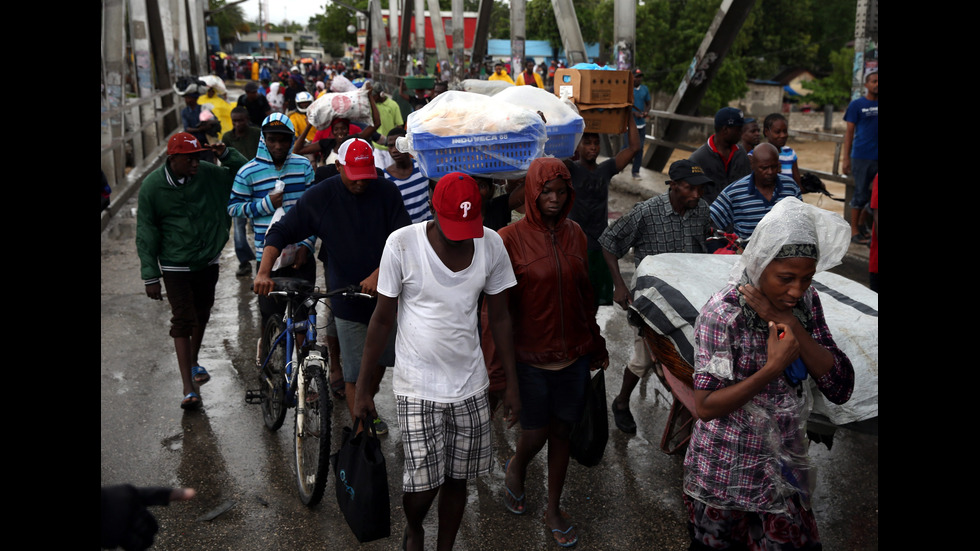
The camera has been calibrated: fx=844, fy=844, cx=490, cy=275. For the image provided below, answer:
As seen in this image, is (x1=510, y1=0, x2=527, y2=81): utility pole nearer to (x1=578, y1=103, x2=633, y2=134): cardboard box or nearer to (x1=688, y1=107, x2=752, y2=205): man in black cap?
(x1=688, y1=107, x2=752, y2=205): man in black cap

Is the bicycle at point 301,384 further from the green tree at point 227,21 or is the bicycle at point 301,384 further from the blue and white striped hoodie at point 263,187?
the green tree at point 227,21

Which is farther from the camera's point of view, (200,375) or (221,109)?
(221,109)

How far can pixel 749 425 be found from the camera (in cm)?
295

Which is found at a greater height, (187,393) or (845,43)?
(845,43)

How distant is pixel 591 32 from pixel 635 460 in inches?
2119

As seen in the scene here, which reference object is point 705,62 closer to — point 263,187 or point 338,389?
point 263,187

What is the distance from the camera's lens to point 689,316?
12.3 ft

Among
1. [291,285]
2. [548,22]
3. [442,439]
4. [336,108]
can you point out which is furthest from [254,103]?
[548,22]

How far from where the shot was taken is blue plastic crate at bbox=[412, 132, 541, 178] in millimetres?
4598

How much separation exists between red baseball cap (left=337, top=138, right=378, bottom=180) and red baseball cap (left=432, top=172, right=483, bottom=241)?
129cm

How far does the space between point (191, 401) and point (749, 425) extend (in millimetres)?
3971

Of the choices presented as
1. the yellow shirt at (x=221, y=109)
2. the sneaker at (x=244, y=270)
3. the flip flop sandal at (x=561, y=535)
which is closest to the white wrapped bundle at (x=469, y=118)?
the flip flop sandal at (x=561, y=535)

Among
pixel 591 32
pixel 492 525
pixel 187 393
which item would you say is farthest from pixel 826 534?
pixel 591 32
